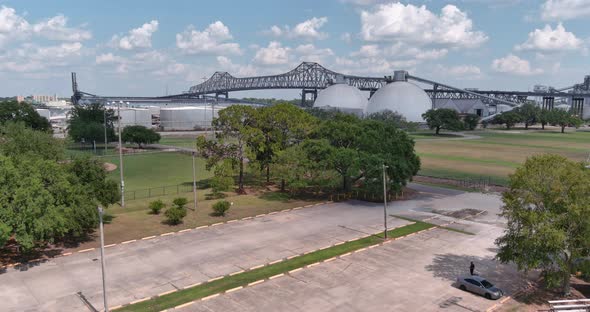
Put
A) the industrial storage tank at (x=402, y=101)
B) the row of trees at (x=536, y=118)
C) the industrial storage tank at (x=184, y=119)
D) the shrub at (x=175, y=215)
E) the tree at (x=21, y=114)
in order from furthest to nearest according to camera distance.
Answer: the industrial storage tank at (x=402, y=101) < the row of trees at (x=536, y=118) < the industrial storage tank at (x=184, y=119) < the tree at (x=21, y=114) < the shrub at (x=175, y=215)

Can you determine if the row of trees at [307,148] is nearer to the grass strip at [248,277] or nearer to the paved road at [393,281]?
the grass strip at [248,277]

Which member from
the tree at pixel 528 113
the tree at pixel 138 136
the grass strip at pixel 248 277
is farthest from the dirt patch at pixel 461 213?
the tree at pixel 528 113

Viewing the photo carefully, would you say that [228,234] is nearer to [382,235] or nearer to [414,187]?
[382,235]

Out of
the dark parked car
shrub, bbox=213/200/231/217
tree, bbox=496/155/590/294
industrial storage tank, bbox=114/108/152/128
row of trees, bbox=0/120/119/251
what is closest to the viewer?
tree, bbox=496/155/590/294

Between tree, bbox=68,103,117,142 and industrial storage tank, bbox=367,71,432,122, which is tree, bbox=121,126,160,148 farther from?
industrial storage tank, bbox=367,71,432,122

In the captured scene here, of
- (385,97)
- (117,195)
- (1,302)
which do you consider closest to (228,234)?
(117,195)

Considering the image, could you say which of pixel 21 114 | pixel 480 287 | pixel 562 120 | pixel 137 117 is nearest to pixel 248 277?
pixel 480 287

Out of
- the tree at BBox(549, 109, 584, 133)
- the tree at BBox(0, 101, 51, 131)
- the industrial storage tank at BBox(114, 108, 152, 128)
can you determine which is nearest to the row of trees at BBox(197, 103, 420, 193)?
the tree at BBox(0, 101, 51, 131)

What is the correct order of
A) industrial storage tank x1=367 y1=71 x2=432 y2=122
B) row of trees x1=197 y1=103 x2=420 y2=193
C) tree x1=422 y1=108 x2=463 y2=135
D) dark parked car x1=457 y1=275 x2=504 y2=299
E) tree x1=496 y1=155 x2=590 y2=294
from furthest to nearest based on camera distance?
1. industrial storage tank x1=367 y1=71 x2=432 y2=122
2. tree x1=422 y1=108 x2=463 y2=135
3. row of trees x1=197 y1=103 x2=420 y2=193
4. dark parked car x1=457 y1=275 x2=504 y2=299
5. tree x1=496 y1=155 x2=590 y2=294
